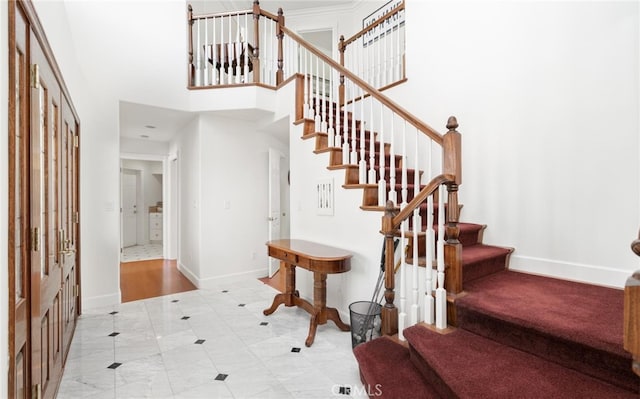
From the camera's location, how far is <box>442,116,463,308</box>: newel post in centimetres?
209

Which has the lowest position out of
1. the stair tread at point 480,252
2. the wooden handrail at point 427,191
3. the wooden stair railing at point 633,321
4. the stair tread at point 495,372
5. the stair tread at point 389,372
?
the stair tread at point 389,372

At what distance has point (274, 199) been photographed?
4.71 metres

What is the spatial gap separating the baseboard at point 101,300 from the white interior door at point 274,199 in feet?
6.56

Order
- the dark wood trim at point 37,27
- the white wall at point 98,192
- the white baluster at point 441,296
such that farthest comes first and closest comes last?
the white wall at point 98,192 → the white baluster at point 441,296 → the dark wood trim at point 37,27

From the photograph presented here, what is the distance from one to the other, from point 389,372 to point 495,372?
63 centimetres

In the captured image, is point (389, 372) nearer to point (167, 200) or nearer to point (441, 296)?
point (441, 296)

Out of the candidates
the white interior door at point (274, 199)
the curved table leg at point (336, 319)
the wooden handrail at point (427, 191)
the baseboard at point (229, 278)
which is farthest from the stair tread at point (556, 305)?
the baseboard at point (229, 278)

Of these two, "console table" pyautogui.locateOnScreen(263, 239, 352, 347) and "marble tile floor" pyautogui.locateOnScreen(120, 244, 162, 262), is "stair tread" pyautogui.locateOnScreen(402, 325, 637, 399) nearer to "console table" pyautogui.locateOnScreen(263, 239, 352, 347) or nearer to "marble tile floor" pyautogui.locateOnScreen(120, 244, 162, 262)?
"console table" pyautogui.locateOnScreen(263, 239, 352, 347)

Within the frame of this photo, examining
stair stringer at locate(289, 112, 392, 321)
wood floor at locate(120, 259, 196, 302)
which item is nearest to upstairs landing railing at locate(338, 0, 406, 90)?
stair stringer at locate(289, 112, 392, 321)

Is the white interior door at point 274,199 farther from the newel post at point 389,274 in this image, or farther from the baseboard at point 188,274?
the newel post at point 389,274

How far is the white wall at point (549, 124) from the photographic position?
7.38 ft

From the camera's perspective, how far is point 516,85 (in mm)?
2834

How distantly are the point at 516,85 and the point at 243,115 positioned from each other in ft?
11.1

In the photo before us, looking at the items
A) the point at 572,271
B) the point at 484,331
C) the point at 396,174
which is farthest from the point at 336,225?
the point at 572,271
